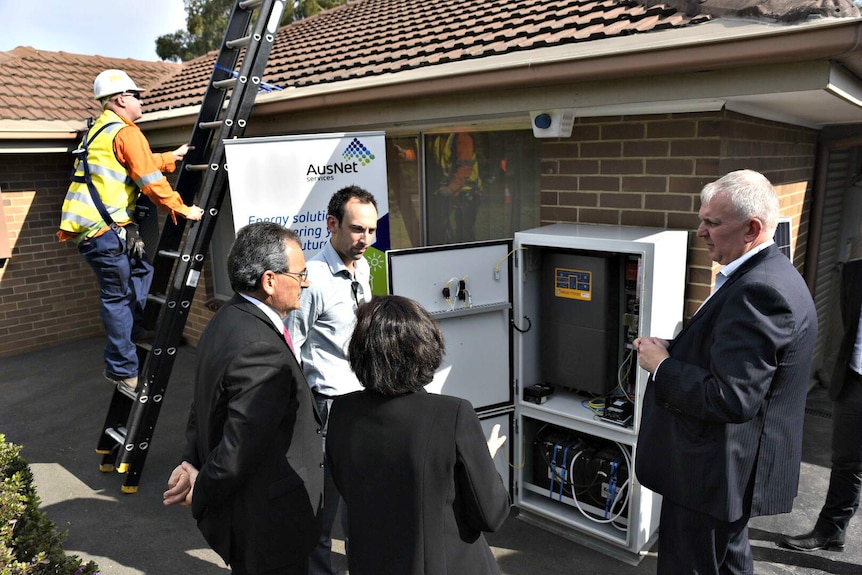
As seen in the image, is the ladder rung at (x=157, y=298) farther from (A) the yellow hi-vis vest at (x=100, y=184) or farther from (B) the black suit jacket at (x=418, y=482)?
(B) the black suit jacket at (x=418, y=482)

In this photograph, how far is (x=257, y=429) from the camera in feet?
6.77

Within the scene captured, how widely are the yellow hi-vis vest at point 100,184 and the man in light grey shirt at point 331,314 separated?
2.08 m

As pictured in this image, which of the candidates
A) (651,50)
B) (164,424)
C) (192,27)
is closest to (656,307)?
(651,50)

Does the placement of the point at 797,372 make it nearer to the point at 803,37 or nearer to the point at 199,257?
the point at 803,37

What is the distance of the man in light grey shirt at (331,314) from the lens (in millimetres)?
2938

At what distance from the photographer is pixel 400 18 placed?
6.53 meters

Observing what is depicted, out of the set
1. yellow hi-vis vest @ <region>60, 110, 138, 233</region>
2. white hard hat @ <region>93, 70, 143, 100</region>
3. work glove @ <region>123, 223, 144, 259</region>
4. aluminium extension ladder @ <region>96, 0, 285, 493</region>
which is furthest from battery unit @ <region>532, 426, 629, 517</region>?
white hard hat @ <region>93, 70, 143, 100</region>

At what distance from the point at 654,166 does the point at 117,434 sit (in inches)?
168

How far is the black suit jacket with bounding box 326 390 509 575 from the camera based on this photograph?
172cm

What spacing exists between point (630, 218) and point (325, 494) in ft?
7.82

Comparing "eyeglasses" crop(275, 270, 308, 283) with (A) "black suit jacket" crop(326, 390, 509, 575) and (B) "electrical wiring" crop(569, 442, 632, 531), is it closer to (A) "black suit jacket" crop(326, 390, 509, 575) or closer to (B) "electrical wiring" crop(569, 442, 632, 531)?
(A) "black suit jacket" crop(326, 390, 509, 575)

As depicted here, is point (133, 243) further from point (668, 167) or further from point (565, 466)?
point (668, 167)

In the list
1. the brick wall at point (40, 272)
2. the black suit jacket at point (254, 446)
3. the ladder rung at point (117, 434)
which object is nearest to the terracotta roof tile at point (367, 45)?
the brick wall at point (40, 272)

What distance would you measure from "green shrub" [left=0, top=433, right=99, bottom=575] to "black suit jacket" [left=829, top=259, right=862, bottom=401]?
12.6 feet
